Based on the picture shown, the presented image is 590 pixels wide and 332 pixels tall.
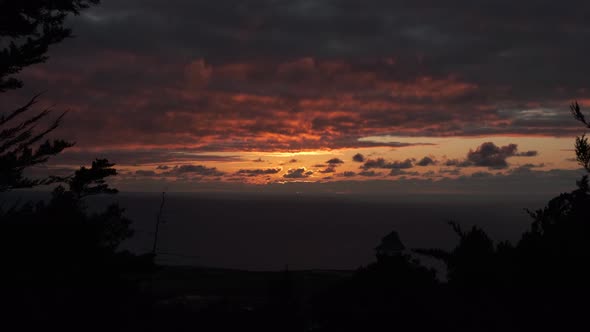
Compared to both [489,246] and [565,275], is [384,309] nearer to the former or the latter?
[489,246]

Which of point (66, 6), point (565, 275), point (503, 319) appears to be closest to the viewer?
point (66, 6)

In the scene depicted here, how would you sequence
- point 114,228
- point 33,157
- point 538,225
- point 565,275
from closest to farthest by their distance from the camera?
point 33,157 → point 565,275 → point 114,228 → point 538,225

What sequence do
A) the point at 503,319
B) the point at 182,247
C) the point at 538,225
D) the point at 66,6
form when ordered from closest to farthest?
1. the point at 66,6
2. the point at 503,319
3. the point at 538,225
4. the point at 182,247

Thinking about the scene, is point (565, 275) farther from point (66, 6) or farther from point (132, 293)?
point (66, 6)

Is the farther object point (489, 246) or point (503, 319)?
point (489, 246)

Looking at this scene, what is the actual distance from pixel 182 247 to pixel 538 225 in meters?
181

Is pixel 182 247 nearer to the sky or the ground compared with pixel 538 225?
nearer to the ground

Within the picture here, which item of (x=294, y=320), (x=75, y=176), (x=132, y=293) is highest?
(x=75, y=176)

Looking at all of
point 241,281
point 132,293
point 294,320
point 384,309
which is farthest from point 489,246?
point 241,281

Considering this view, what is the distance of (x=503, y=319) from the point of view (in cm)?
922

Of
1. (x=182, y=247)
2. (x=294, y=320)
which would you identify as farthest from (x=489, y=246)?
(x=182, y=247)

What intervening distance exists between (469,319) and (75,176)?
8.52m

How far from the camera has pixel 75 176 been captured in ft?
32.7

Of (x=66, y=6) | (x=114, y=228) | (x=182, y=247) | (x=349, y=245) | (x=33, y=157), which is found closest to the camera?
(x=33, y=157)
